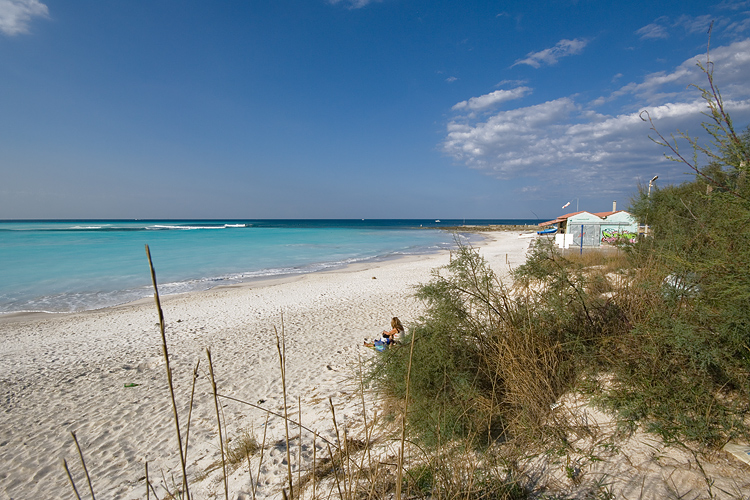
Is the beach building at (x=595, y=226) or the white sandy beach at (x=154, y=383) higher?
the beach building at (x=595, y=226)

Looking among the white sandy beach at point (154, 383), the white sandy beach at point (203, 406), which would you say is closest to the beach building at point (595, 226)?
the white sandy beach at point (154, 383)

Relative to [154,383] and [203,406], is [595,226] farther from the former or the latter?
[154,383]

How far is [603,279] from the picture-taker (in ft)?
14.2

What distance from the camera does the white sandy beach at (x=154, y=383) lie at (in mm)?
3988

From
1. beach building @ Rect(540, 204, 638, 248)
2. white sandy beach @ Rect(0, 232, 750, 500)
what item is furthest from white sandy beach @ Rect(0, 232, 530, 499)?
beach building @ Rect(540, 204, 638, 248)

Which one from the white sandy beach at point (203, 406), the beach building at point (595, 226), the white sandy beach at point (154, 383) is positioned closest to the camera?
the white sandy beach at point (203, 406)

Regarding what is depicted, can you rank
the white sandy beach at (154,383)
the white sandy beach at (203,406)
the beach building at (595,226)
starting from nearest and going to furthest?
the white sandy beach at (203,406), the white sandy beach at (154,383), the beach building at (595,226)

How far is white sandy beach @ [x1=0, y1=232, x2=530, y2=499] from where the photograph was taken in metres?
3.99

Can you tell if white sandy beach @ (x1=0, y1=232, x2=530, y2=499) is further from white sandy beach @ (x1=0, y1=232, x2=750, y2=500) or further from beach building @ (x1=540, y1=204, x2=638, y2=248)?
beach building @ (x1=540, y1=204, x2=638, y2=248)

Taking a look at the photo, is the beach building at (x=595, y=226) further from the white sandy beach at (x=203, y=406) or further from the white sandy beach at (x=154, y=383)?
the white sandy beach at (x=203, y=406)

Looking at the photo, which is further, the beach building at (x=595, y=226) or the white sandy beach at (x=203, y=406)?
the beach building at (x=595, y=226)

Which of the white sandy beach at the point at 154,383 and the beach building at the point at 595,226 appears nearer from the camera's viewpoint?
the white sandy beach at the point at 154,383

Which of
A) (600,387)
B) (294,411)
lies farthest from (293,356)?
(600,387)

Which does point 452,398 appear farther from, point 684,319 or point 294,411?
point 294,411
